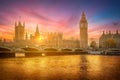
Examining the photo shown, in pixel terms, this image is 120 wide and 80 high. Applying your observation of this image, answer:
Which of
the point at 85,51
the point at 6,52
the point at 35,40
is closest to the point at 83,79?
the point at 6,52

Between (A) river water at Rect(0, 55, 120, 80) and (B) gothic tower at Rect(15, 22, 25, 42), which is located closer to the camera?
(A) river water at Rect(0, 55, 120, 80)

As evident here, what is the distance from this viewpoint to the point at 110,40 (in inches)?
5069

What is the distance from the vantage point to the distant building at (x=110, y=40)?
128250mm

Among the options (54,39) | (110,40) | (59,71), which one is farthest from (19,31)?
(59,71)

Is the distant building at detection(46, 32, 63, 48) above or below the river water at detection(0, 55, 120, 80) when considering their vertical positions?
above

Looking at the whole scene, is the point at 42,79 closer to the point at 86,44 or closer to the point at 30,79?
the point at 30,79

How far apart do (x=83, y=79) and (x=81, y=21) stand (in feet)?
398

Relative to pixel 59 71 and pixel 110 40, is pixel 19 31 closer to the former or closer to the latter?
pixel 110 40

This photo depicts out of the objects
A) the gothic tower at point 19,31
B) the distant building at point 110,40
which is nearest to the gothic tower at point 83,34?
the distant building at point 110,40

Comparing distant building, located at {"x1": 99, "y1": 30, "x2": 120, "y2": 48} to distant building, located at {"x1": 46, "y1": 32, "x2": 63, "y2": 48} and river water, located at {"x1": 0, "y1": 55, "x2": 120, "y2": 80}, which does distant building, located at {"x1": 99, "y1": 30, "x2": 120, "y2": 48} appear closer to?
distant building, located at {"x1": 46, "y1": 32, "x2": 63, "y2": 48}

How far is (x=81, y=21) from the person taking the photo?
5595 inches

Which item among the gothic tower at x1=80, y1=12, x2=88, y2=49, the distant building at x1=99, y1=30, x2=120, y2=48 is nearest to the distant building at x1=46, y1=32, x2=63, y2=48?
the gothic tower at x1=80, y1=12, x2=88, y2=49

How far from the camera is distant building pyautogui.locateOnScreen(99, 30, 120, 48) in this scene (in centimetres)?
12825

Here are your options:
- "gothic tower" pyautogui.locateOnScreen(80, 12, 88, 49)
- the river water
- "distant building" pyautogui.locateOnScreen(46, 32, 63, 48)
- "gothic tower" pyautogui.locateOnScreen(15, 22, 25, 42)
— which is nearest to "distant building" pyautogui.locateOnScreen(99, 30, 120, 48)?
"gothic tower" pyautogui.locateOnScreen(80, 12, 88, 49)
